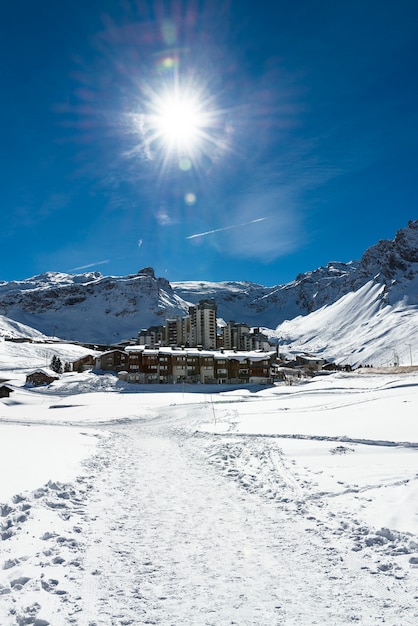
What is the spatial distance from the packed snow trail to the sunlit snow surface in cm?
3

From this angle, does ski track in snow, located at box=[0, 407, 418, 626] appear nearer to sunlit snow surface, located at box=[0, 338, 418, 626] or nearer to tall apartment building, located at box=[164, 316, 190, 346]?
sunlit snow surface, located at box=[0, 338, 418, 626]

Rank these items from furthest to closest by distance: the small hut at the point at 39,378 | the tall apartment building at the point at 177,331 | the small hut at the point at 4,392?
1. the tall apartment building at the point at 177,331
2. the small hut at the point at 39,378
3. the small hut at the point at 4,392

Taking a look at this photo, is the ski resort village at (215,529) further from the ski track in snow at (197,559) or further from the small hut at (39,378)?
the small hut at (39,378)

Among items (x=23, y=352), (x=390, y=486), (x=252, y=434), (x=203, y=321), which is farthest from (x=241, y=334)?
(x=390, y=486)

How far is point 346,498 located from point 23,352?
139895mm

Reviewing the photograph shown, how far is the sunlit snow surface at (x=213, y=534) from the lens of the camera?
19.7 ft

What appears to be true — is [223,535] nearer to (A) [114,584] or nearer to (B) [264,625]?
(A) [114,584]

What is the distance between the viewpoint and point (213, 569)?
736 centimetres

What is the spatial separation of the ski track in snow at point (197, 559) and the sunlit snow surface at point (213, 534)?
31 mm

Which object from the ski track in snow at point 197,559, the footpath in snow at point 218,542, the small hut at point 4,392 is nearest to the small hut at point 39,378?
the small hut at point 4,392

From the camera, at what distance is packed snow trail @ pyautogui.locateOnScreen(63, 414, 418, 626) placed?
19.0ft

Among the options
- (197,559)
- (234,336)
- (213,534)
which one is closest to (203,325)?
(234,336)

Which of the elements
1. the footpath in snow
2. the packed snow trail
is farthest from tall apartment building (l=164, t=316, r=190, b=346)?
the packed snow trail

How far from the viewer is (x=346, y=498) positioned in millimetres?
10805
